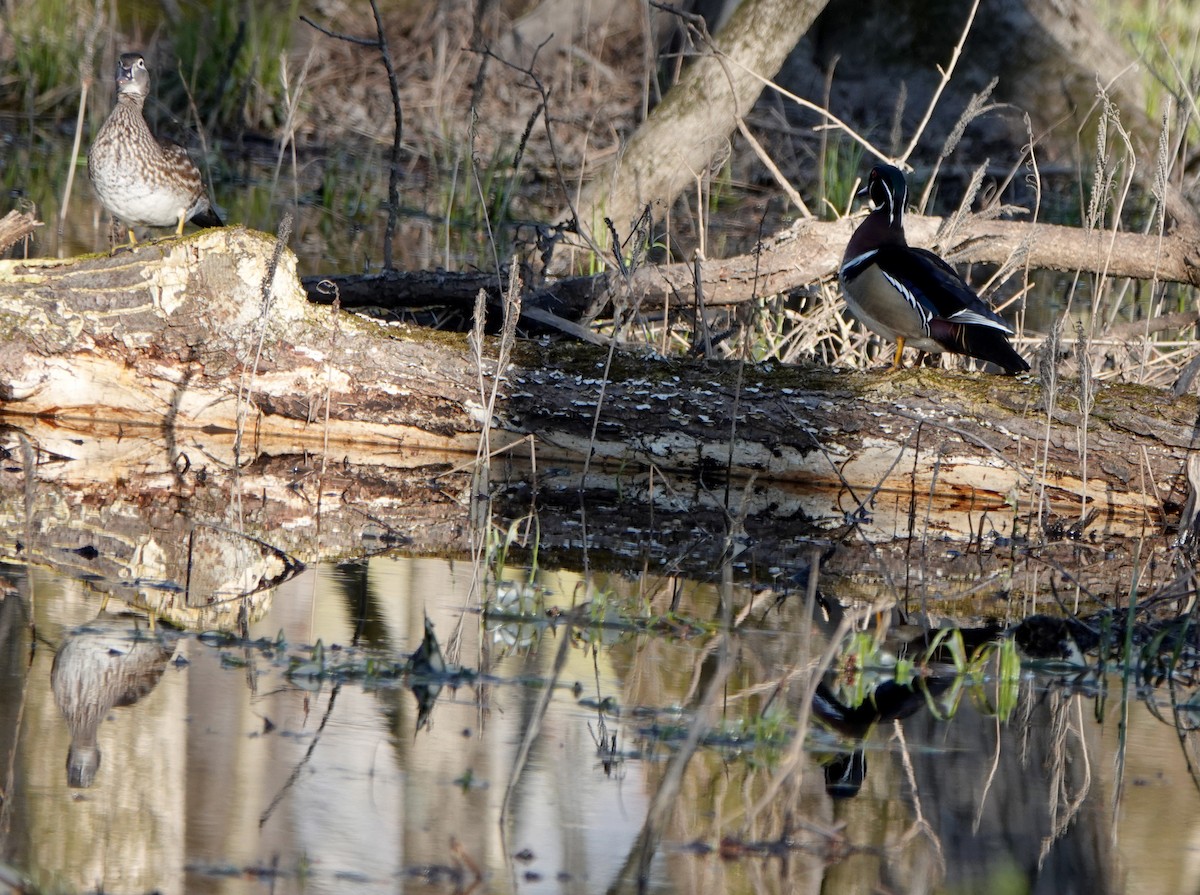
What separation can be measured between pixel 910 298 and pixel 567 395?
1376 mm

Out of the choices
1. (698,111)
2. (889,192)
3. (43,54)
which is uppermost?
(43,54)

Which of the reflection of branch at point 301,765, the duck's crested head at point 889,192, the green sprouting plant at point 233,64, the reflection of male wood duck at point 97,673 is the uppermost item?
the green sprouting plant at point 233,64

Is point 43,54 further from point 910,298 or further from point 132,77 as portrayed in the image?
point 910,298

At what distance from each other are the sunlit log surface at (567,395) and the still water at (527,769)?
5.45 ft

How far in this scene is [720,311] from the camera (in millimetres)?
7746

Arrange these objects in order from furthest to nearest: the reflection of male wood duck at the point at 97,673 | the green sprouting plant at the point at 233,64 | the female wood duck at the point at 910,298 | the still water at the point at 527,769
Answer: the green sprouting plant at the point at 233,64 < the female wood duck at the point at 910,298 < the reflection of male wood duck at the point at 97,673 < the still water at the point at 527,769

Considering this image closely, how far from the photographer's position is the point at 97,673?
3430 millimetres

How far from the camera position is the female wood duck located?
19.0 ft

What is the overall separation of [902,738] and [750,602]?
3.43ft

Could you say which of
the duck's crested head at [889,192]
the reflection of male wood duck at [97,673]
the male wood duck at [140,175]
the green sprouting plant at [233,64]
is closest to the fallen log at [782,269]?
the duck's crested head at [889,192]

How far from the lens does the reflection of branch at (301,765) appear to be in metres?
2.80

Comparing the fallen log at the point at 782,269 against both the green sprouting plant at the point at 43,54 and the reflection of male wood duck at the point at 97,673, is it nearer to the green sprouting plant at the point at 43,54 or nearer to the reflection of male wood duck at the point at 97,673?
the reflection of male wood duck at the point at 97,673

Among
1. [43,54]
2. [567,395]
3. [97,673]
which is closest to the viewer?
[97,673]

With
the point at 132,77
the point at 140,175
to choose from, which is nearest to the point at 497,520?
the point at 140,175
